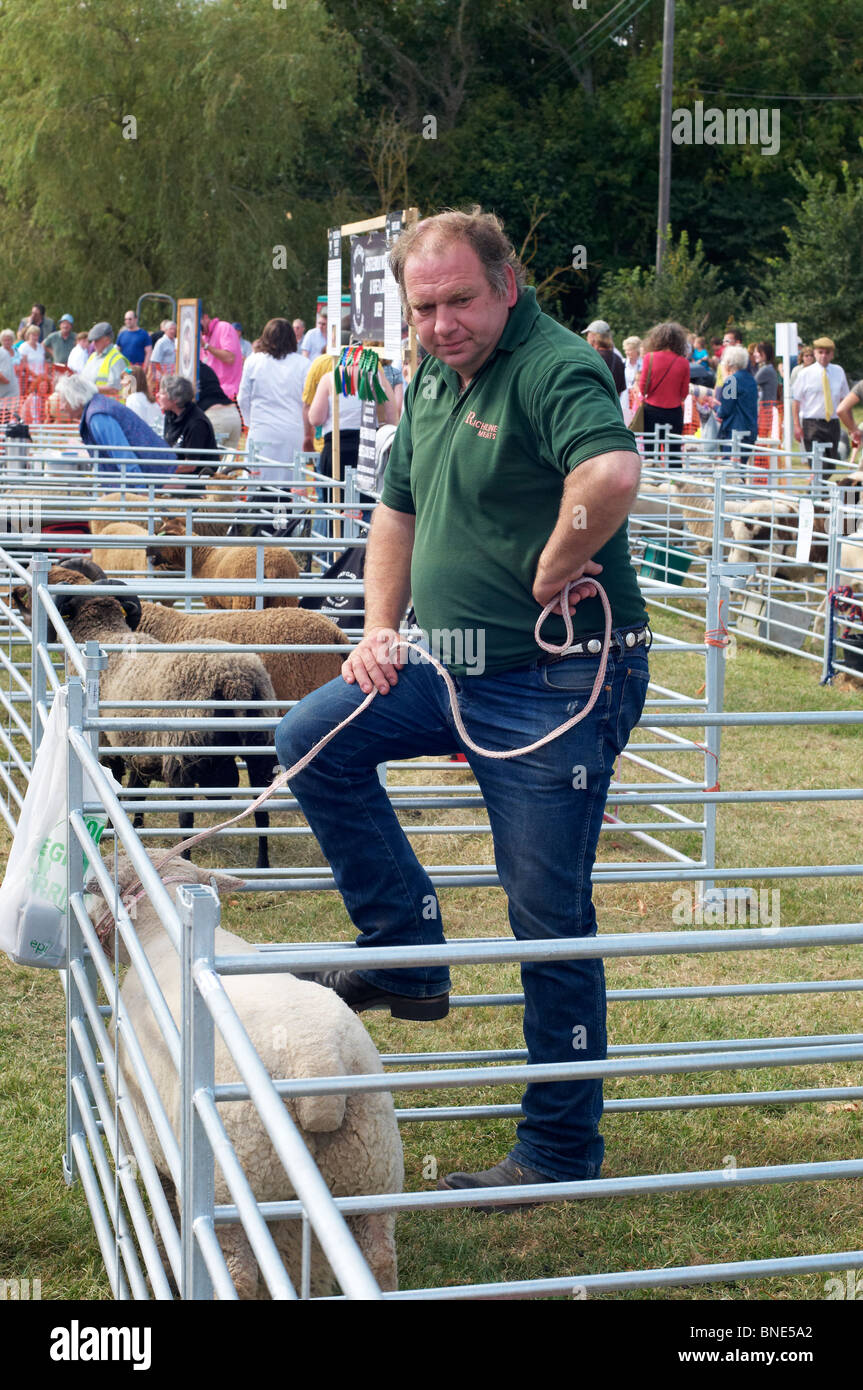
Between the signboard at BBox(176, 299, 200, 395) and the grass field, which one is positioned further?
the signboard at BBox(176, 299, 200, 395)

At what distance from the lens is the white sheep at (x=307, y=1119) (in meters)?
2.57

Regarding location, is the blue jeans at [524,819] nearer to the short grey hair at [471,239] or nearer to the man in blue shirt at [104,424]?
the short grey hair at [471,239]

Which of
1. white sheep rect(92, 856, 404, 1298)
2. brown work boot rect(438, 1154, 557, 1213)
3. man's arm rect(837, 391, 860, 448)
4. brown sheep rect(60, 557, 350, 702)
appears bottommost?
brown work boot rect(438, 1154, 557, 1213)

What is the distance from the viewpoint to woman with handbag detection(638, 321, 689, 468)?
43.6ft

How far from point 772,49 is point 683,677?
1500 inches

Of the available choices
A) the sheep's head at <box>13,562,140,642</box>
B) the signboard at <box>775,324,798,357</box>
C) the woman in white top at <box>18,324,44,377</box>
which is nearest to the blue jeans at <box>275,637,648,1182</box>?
the sheep's head at <box>13,562,140,642</box>

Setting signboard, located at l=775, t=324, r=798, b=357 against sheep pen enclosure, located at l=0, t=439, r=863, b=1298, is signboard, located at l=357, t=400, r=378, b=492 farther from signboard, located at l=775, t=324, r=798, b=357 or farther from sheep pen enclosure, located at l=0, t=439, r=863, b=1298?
signboard, located at l=775, t=324, r=798, b=357

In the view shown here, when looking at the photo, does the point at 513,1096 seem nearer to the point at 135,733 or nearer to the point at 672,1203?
the point at 672,1203

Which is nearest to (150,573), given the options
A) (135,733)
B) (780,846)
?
(135,733)

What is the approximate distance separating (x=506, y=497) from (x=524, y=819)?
65 cm

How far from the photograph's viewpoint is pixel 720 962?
5.21m

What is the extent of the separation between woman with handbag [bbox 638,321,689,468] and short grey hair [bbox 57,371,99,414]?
5.15 metres

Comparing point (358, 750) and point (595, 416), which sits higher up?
point (595, 416)

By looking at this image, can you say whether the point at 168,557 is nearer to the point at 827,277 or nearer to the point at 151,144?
the point at 827,277
